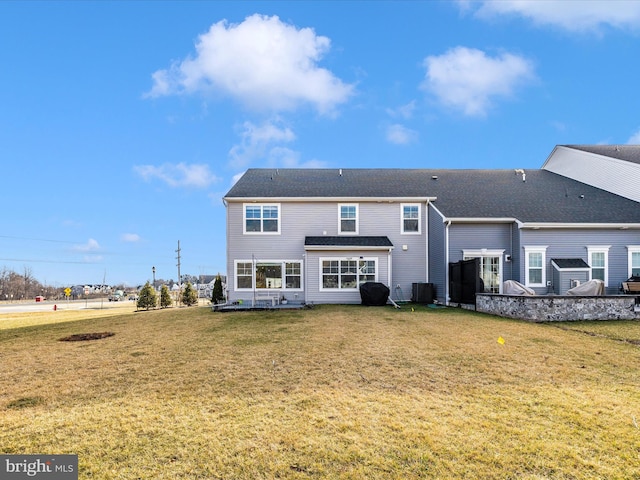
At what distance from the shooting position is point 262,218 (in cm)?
1981

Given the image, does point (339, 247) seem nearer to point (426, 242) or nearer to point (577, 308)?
point (426, 242)

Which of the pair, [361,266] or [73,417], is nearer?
[73,417]

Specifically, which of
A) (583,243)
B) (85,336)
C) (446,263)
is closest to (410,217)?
(446,263)

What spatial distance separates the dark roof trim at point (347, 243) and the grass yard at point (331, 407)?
30.9ft

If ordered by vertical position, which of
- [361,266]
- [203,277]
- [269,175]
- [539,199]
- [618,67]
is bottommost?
[203,277]

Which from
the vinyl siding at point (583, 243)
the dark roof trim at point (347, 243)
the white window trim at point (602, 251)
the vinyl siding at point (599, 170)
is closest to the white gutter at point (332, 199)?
the dark roof trim at point (347, 243)

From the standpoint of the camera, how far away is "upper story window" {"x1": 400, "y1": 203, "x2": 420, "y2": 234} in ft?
66.4

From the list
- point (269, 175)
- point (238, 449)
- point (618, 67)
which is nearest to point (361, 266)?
point (269, 175)

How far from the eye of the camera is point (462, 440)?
3996mm

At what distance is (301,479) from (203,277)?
11012cm

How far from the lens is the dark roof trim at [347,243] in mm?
18703

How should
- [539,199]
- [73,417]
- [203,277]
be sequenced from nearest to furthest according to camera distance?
[73,417] → [539,199] → [203,277]

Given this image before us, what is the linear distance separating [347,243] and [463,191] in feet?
26.5

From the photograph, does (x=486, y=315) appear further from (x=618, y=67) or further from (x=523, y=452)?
(x=618, y=67)
